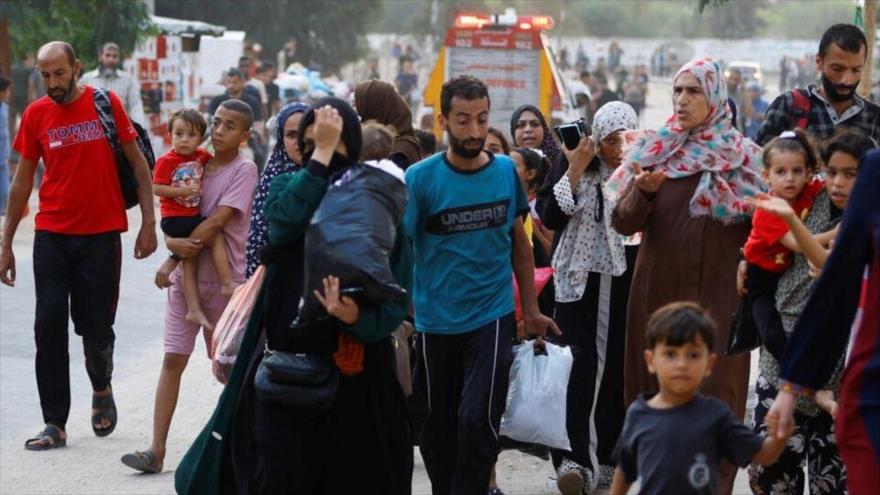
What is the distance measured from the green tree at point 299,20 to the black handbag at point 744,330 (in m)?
36.2

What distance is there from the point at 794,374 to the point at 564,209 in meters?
2.99

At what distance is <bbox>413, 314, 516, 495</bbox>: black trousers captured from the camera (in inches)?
251

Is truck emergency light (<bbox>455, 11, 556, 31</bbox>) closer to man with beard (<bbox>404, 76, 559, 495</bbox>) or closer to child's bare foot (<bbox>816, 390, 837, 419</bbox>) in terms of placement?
man with beard (<bbox>404, 76, 559, 495</bbox>)

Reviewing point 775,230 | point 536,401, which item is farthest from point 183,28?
point 775,230

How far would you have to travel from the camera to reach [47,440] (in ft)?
27.9

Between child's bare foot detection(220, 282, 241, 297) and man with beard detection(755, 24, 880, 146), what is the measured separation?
259 centimetres

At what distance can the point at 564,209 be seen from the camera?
24.5ft

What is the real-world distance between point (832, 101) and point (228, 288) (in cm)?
296

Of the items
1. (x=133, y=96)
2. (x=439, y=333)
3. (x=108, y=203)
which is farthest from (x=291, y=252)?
(x=133, y=96)

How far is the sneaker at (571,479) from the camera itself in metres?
7.41

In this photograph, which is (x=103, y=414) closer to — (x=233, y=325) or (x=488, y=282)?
(x=233, y=325)

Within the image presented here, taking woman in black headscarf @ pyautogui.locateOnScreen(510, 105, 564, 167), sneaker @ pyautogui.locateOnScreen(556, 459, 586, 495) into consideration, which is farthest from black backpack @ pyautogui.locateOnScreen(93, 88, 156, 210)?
sneaker @ pyautogui.locateOnScreen(556, 459, 586, 495)

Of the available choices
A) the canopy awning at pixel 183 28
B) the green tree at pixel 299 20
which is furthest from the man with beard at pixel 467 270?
the green tree at pixel 299 20

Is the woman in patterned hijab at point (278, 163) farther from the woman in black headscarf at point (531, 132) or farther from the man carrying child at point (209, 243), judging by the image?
the woman in black headscarf at point (531, 132)
